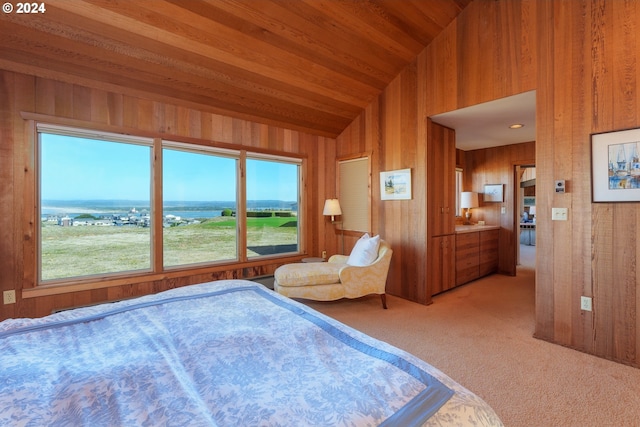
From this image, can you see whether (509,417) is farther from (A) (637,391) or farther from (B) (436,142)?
(B) (436,142)

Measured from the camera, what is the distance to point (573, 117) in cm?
246

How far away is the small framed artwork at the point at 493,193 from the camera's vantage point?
517cm

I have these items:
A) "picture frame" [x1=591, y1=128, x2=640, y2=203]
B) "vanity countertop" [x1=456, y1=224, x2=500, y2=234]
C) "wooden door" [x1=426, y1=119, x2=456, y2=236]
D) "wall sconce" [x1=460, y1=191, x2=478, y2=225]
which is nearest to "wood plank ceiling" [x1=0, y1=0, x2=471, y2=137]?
"wooden door" [x1=426, y1=119, x2=456, y2=236]

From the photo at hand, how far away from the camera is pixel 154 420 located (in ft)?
2.58

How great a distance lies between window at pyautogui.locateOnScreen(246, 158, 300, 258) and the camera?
4176 mm

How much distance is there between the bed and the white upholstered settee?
1.84 m

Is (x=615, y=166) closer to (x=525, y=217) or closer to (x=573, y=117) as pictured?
(x=573, y=117)

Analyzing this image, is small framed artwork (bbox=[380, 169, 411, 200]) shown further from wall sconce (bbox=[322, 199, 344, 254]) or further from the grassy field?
the grassy field

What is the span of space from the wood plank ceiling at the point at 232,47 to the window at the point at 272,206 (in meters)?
0.76

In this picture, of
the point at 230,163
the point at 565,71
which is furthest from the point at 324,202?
the point at 565,71

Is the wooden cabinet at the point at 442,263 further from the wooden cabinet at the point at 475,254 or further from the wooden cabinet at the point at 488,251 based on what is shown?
the wooden cabinet at the point at 488,251

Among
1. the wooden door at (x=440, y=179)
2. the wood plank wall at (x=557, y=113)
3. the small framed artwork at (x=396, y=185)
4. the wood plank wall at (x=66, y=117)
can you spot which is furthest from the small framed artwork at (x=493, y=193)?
the wood plank wall at (x=66, y=117)

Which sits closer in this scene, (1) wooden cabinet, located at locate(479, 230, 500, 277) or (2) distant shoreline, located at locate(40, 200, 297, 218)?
(2) distant shoreline, located at locate(40, 200, 297, 218)

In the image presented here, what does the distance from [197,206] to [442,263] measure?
3.35 m
